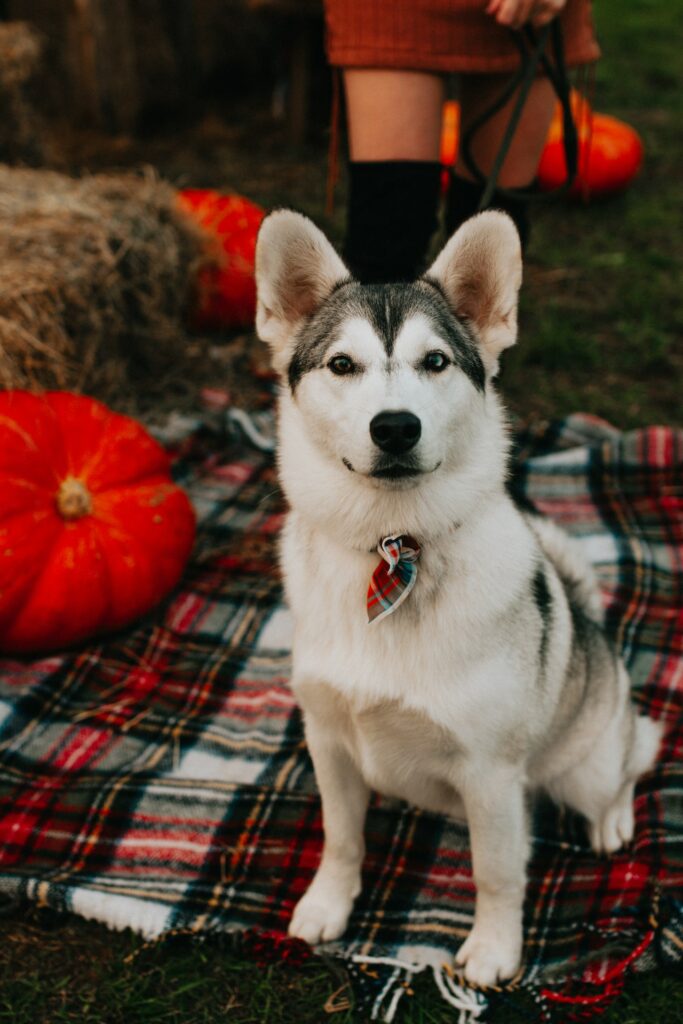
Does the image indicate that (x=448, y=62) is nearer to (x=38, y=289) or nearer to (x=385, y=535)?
(x=385, y=535)

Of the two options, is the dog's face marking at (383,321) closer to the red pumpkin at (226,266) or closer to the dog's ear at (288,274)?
the dog's ear at (288,274)

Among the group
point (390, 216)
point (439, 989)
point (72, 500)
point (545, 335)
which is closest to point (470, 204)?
point (390, 216)

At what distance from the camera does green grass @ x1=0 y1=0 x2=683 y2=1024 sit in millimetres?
2525

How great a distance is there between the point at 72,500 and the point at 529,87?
217 cm

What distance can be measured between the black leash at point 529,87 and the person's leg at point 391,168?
17 cm

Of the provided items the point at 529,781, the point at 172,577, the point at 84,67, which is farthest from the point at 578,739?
the point at 84,67

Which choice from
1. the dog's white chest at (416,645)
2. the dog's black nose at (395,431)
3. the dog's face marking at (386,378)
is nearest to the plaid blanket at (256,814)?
the dog's white chest at (416,645)

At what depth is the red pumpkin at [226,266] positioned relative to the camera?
19.0ft

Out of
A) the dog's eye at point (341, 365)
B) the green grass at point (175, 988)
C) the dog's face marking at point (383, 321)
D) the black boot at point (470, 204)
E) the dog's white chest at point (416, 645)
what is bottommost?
the green grass at point (175, 988)

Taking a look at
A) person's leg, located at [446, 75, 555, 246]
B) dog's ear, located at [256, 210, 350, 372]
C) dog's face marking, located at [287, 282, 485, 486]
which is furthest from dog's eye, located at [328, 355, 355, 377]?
person's leg, located at [446, 75, 555, 246]

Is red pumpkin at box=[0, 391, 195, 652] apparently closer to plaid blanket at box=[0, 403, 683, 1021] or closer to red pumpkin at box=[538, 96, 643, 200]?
plaid blanket at box=[0, 403, 683, 1021]

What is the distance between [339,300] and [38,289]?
232 cm

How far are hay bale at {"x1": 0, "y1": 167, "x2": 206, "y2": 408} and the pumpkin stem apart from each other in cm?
66

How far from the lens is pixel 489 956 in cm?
253
